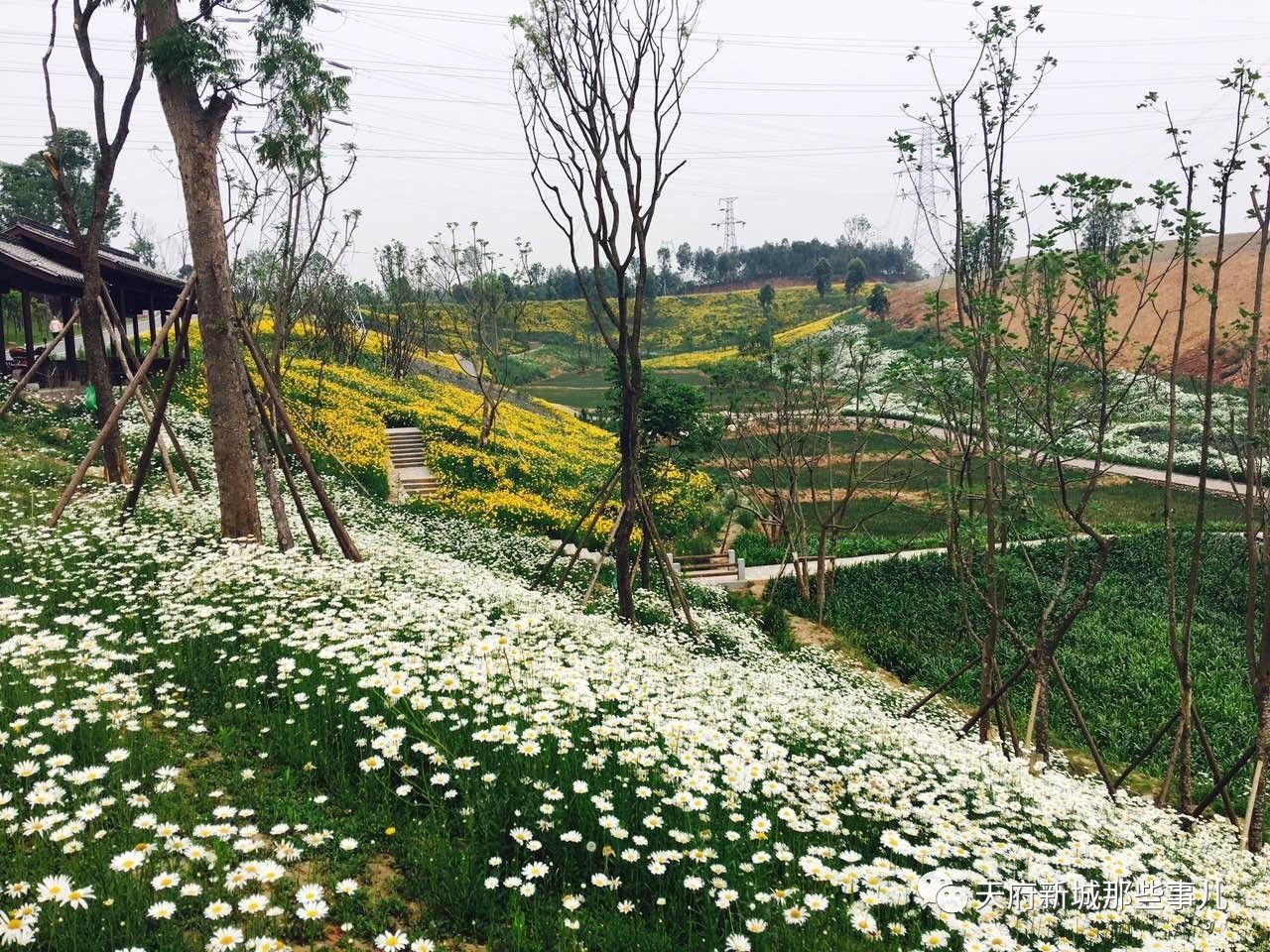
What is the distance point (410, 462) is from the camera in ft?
77.8

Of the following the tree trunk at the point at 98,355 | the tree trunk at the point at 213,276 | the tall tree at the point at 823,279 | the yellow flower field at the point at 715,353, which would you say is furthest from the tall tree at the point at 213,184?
the tall tree at the point at 823,279

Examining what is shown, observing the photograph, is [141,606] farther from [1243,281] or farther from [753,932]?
[1243,281]

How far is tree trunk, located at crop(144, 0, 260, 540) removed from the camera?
8914mm

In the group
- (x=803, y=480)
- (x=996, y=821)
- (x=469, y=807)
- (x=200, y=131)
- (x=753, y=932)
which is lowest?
(x=803, y=480)

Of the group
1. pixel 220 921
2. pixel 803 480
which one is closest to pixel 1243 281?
pixel 803 480

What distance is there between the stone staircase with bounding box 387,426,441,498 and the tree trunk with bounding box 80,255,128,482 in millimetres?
8546

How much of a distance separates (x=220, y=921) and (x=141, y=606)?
3991 mm

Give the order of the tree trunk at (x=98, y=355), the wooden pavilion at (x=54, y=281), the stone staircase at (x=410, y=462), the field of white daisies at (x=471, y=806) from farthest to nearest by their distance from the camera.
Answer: the stone staircase at (x=410, y=462) < the wooden pavilion at (x=54, y=281) < the tree trunk at (x=98, y=355) < the field of white daisies at (x=471, y=806)

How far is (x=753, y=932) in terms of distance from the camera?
3.39m

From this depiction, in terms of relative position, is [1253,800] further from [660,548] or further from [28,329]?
[28,329]

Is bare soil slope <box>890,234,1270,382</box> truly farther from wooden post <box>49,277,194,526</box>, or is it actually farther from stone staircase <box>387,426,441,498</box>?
wooden post <box>49,277,194,526</box>

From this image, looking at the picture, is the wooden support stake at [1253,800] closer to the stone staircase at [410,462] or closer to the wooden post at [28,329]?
the stone staircase at [410,462]

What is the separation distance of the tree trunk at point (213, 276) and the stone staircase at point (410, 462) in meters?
10.6

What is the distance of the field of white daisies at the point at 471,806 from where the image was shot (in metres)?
3.34
